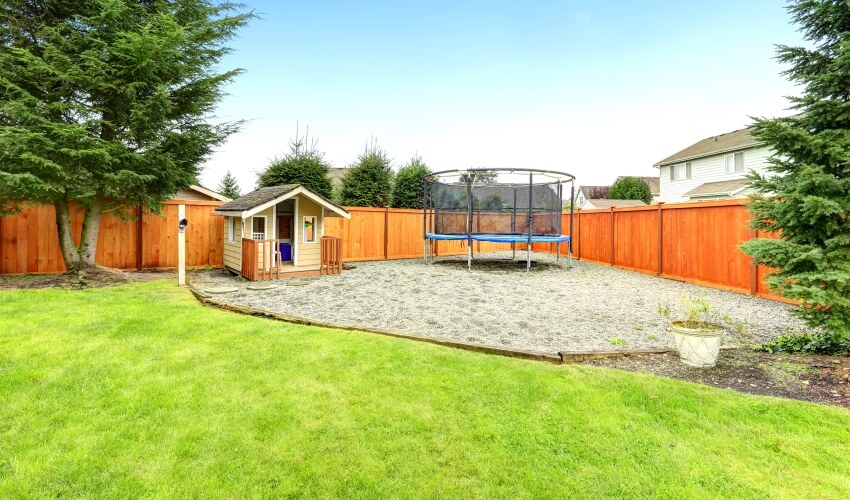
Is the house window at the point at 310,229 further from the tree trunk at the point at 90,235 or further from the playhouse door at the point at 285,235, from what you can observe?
the tree trunk at the point at 90,235

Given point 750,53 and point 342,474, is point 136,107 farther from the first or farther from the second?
point 750,53

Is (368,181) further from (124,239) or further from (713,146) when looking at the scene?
(713,146)

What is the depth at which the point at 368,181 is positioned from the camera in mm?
14789

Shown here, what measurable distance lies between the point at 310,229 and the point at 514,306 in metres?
5.60

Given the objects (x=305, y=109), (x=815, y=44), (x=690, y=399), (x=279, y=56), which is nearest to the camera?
(x=690, y=399)

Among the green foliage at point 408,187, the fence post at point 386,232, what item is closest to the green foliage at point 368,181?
the green foliage at point 408,187

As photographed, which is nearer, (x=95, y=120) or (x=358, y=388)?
(x=358, y=388)

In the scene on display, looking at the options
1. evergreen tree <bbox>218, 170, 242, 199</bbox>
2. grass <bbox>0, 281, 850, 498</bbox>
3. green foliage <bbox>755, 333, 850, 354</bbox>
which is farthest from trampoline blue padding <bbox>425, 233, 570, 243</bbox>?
evergreen tree <bbox>218, 170, 242, 199</bbox>

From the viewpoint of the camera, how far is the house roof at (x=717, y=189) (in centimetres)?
1865

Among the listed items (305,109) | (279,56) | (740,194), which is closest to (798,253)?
(279,56)

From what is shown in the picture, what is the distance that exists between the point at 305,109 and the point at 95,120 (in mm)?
8530

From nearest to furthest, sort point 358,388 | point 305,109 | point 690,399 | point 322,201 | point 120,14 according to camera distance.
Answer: point 690,399 → point 358,388 → point 120,14 → point 322,201 → point 305,109

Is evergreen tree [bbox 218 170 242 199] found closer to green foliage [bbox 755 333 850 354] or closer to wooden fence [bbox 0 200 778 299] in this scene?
wooden fence [bbox 0 200 778 299]

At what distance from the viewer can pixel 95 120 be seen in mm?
7148
